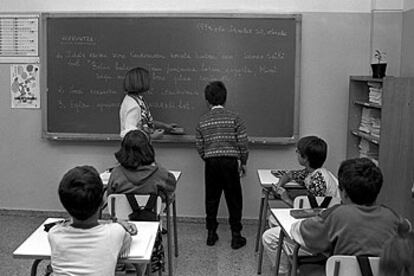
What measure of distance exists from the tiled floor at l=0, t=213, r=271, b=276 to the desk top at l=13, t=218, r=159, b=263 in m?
1.46

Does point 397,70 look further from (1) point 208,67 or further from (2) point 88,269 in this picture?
(2) point 88,269

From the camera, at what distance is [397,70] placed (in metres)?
4.97

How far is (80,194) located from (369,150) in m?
3.15

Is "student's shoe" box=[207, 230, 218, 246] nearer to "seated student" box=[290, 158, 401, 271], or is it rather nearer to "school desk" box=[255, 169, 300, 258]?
"school desk" box=[255, 169, 300, 258]

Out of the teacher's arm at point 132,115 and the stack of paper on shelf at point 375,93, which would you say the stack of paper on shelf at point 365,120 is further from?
the teacher's arm at point 132,115

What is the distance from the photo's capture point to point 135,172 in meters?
3.42

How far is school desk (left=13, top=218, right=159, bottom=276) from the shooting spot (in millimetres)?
2322

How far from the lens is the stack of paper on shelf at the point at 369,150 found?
4688 millimetres

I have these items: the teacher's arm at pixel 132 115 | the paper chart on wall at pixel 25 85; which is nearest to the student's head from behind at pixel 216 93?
the teacher's arm at pixel 132 115

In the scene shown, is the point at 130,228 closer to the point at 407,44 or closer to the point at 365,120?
the point at 365,120

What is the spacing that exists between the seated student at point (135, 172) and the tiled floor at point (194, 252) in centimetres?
88

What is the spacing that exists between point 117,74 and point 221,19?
107 cm

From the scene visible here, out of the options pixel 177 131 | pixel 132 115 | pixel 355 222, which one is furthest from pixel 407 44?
pixel 355 222

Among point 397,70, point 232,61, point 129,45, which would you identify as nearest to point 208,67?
point 232,61
